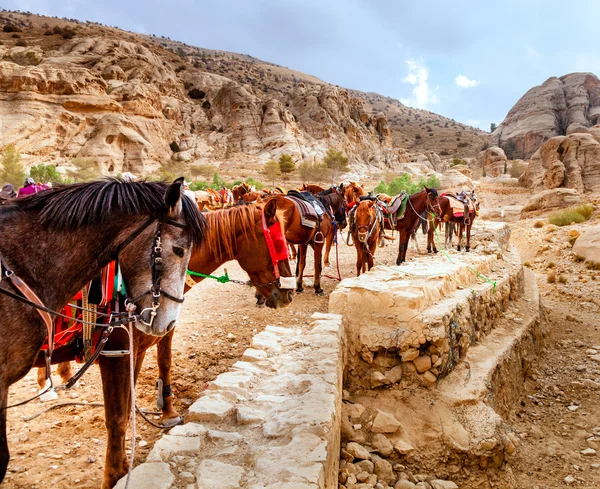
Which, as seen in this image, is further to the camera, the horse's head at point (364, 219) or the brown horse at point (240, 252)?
the horse's head at point (364, 219)

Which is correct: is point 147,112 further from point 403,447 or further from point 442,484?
point 442,484

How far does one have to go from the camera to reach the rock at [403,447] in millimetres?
3004

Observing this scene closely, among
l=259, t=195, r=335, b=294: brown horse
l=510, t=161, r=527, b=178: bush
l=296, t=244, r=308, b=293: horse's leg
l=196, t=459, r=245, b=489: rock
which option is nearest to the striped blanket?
l=259, t=195, r=335, b=294: brown horse

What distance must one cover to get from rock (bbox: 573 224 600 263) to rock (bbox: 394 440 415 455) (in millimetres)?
11503

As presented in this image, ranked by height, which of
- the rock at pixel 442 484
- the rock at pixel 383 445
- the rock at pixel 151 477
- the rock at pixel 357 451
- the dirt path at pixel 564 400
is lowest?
the dirt path at pixel 564 400

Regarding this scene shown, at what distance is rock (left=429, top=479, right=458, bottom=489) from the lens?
2869 millimetres

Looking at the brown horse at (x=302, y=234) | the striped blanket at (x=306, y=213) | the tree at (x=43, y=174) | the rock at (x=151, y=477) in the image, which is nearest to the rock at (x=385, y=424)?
the rock at (x=151, y=477)

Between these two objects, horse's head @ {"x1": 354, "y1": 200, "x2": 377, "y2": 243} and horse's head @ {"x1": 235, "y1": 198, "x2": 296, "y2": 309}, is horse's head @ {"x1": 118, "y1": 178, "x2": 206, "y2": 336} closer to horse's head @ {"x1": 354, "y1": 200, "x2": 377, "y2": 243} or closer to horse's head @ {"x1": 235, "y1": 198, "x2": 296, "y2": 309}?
horse's head @ {"x1": 235, "y1": 198, "x2": 296, "y2": 309}

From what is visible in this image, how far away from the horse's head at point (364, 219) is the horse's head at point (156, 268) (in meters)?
6.02

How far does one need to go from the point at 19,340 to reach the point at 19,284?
252mm

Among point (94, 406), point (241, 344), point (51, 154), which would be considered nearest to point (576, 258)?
point (241, 344)

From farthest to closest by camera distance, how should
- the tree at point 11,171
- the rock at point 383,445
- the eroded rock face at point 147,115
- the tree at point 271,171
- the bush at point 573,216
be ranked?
the tree at point 271,171, the eroded rock face at point 147,115, the tree at point 11,171, the bush at point 573,216, the rock at point 383,445

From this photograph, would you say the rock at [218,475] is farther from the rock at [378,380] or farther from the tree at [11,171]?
the tree at [11,171]

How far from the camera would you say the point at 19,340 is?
4.96ft
